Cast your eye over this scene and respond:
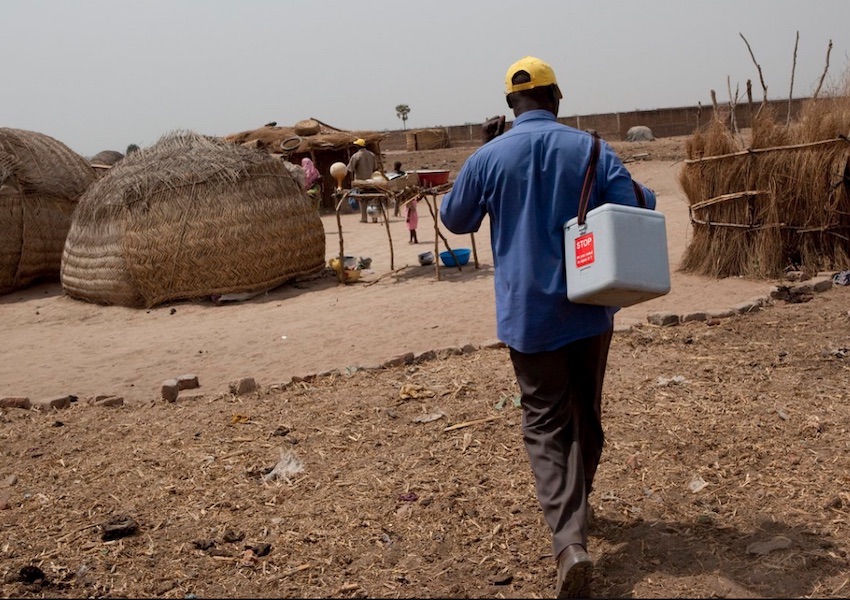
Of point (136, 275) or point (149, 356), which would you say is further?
point (136, 275)

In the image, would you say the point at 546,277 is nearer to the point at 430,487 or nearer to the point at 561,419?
the point at 561,419

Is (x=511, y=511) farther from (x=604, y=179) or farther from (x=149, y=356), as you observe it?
(x=149, y=356)

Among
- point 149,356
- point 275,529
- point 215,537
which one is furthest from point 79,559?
point 149,356

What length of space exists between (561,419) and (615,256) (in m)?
0.59

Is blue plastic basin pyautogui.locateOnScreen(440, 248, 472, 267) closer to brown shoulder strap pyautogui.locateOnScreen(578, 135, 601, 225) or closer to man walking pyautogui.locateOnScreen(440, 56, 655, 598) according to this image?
man walking pyautogui.locateOnScreen(440, 56, 655, 598)

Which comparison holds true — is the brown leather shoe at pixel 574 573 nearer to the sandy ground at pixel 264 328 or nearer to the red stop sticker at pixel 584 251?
the red stop sticker at pixel 584 251

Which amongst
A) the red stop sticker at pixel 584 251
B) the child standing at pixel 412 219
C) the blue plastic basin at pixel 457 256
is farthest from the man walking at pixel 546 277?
the child standing at pixel 412 219

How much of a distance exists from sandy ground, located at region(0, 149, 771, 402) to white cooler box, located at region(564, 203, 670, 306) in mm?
3539

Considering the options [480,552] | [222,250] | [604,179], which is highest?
[604,179]

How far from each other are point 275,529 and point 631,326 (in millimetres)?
3600

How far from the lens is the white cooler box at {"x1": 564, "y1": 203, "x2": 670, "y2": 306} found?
2.69 m

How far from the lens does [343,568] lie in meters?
3.26

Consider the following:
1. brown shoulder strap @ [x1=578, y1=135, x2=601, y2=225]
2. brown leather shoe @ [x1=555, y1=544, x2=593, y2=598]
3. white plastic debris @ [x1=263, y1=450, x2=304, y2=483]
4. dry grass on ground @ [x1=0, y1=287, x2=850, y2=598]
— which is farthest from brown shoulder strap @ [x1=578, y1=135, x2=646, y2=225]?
white plastic debris @ [x1=263, y1=450, x2=304, y2=483]

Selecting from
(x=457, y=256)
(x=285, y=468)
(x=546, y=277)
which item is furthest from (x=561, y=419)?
(x=457, y=256)
